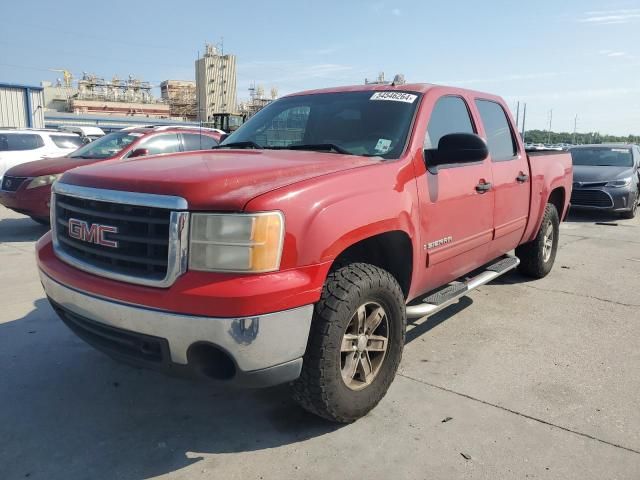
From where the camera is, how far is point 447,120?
3.77 meters

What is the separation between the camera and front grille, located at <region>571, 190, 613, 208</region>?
10969 millimetres

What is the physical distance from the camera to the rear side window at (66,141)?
11906mm

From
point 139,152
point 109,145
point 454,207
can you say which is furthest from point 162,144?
point 454,207

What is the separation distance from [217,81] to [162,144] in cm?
9544

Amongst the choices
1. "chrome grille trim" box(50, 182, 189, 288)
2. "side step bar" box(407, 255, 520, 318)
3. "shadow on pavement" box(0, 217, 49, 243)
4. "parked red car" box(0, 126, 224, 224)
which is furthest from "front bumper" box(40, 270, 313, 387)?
"shadow on pavement" box(0, 217, 49, 243)

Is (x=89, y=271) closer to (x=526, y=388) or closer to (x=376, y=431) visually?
(x=376, y=431)

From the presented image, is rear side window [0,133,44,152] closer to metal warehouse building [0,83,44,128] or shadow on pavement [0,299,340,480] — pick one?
shadow on pavement [0,299,340,480]

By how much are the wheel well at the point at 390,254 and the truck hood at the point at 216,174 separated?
0.45m

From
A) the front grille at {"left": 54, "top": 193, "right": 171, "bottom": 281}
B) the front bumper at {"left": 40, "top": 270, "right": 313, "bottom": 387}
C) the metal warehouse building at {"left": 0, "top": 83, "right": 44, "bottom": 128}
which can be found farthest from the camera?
the metal warehouse building at {"left": 0, "top": 83, "right": 44, "bottom": 128}

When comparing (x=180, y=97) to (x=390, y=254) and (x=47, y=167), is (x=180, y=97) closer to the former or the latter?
(x=47, y=167)

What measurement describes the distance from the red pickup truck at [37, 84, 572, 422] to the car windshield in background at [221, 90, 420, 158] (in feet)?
0.04

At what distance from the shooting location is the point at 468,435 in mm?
2701

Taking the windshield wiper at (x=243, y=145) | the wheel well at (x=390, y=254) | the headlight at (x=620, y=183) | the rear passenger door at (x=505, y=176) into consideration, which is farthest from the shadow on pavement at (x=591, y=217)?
the windshield wiper at (x=243, y=145)

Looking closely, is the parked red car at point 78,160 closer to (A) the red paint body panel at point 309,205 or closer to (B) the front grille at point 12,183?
(B) the front grille at point 12,183
